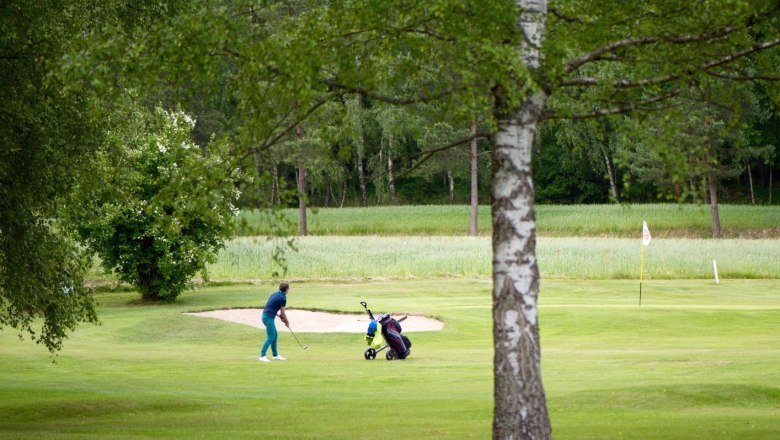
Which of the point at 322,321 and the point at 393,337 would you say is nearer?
the point at 393,337

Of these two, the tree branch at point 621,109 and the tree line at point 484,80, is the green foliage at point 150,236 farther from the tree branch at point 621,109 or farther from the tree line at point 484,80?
the tree branch at point 621,109

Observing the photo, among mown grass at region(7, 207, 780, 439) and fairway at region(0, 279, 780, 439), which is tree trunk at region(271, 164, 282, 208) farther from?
fairway at region(0, 279, 780, 439)

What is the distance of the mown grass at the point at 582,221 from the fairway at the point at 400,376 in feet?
114

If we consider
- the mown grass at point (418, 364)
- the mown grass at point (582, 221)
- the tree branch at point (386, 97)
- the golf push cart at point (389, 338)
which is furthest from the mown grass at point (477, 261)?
the tree branch at point (386, 97)

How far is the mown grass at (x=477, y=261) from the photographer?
4747 centimetres

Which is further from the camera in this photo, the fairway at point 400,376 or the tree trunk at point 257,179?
the fairway at point 400,376

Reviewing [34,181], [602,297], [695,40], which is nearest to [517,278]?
[695,40]

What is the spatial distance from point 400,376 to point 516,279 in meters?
10.3

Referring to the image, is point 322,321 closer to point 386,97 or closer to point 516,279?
point 386,97

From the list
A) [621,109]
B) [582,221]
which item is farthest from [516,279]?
[582,221]

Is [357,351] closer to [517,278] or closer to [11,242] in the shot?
[11,242]

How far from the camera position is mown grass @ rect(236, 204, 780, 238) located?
71875 mm

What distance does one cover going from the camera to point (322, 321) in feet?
105

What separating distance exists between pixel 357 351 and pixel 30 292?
1137 cm
